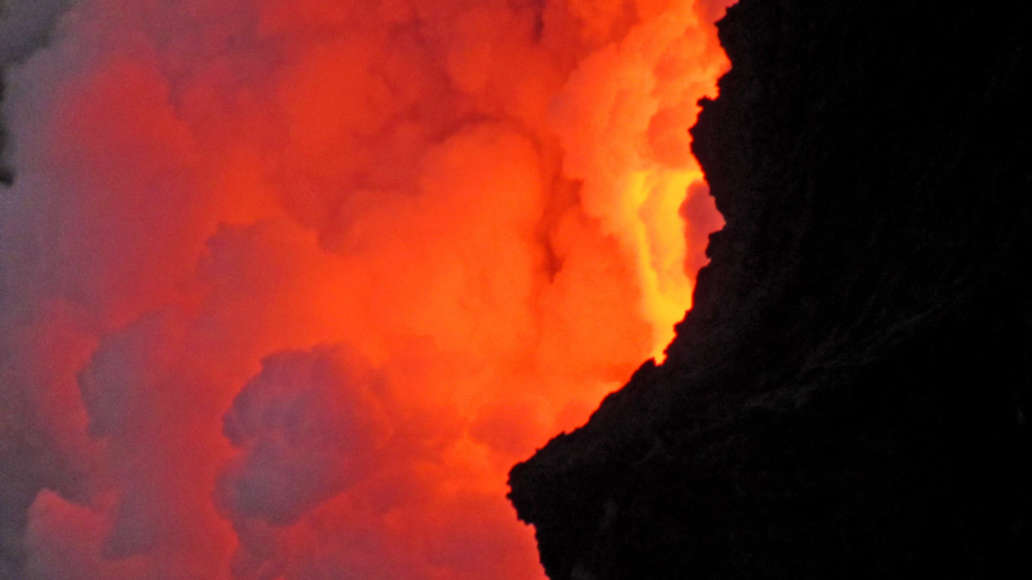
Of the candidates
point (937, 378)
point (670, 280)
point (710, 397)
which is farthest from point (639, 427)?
point (670, 280)

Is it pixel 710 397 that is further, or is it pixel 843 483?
pixel 710 397

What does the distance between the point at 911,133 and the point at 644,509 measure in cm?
580

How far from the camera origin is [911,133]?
1005 cm

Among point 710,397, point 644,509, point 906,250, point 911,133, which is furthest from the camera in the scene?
point 710,397

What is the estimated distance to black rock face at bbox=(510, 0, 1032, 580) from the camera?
7367 mm

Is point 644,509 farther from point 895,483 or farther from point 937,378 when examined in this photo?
point 937,378

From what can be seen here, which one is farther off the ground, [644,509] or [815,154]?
[815,154]

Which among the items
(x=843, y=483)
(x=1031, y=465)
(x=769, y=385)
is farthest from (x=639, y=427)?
(x=1031, y=465)

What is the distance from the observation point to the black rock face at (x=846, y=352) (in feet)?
24.2

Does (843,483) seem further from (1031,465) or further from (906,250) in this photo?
(906,250)

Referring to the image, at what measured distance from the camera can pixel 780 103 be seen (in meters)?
13.3

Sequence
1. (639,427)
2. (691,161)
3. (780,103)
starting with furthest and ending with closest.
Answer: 1. (691,161)
2. (780,103)
3. (639,427)

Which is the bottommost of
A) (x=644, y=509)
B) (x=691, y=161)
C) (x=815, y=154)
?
(x=644, y=509)

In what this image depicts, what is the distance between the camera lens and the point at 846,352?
8867 mm
